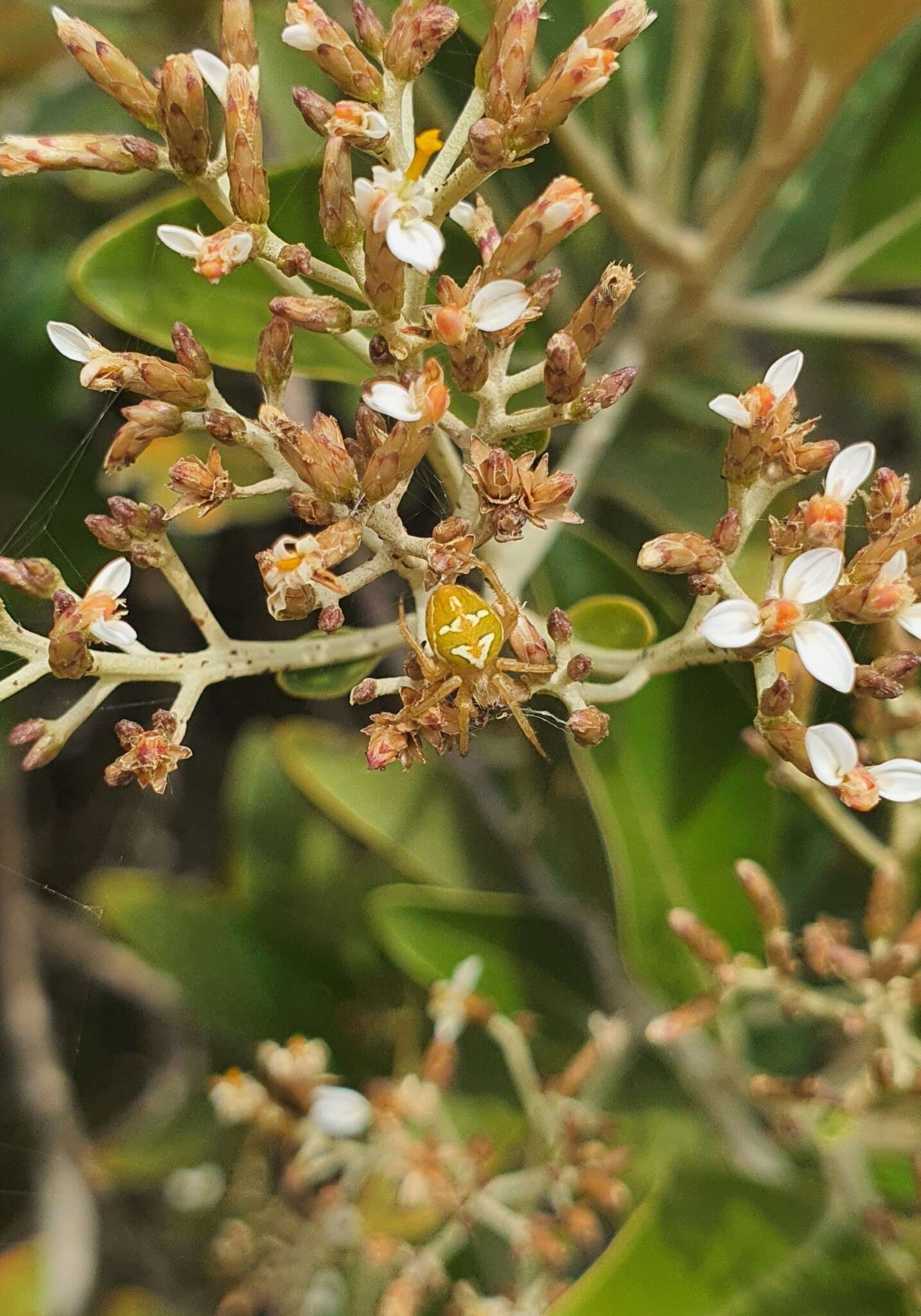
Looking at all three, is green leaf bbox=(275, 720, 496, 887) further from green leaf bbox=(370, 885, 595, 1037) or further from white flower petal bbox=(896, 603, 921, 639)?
white flower petal bbox=(896, 603, 921, 639)

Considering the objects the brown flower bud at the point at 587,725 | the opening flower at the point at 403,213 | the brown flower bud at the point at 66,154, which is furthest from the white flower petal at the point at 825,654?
the brown flower bud at the point at 66,154

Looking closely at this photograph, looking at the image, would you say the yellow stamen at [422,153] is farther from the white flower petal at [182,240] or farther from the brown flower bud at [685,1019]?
the brown flower bud at [685,1019]

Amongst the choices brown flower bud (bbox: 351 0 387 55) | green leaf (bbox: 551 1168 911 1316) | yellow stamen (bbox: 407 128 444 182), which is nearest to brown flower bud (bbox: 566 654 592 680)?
yellow stamen (bbox: 407 128 444 182)

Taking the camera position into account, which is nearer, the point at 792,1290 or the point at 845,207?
the point at 792,1290

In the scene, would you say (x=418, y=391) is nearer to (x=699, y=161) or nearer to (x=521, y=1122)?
(x=521, y=1122)

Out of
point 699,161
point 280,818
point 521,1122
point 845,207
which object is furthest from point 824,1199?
point 699,161

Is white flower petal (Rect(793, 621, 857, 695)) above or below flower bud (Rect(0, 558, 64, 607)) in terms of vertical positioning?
above

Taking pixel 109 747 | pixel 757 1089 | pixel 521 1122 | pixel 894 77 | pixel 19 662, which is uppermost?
pixel 894 77
